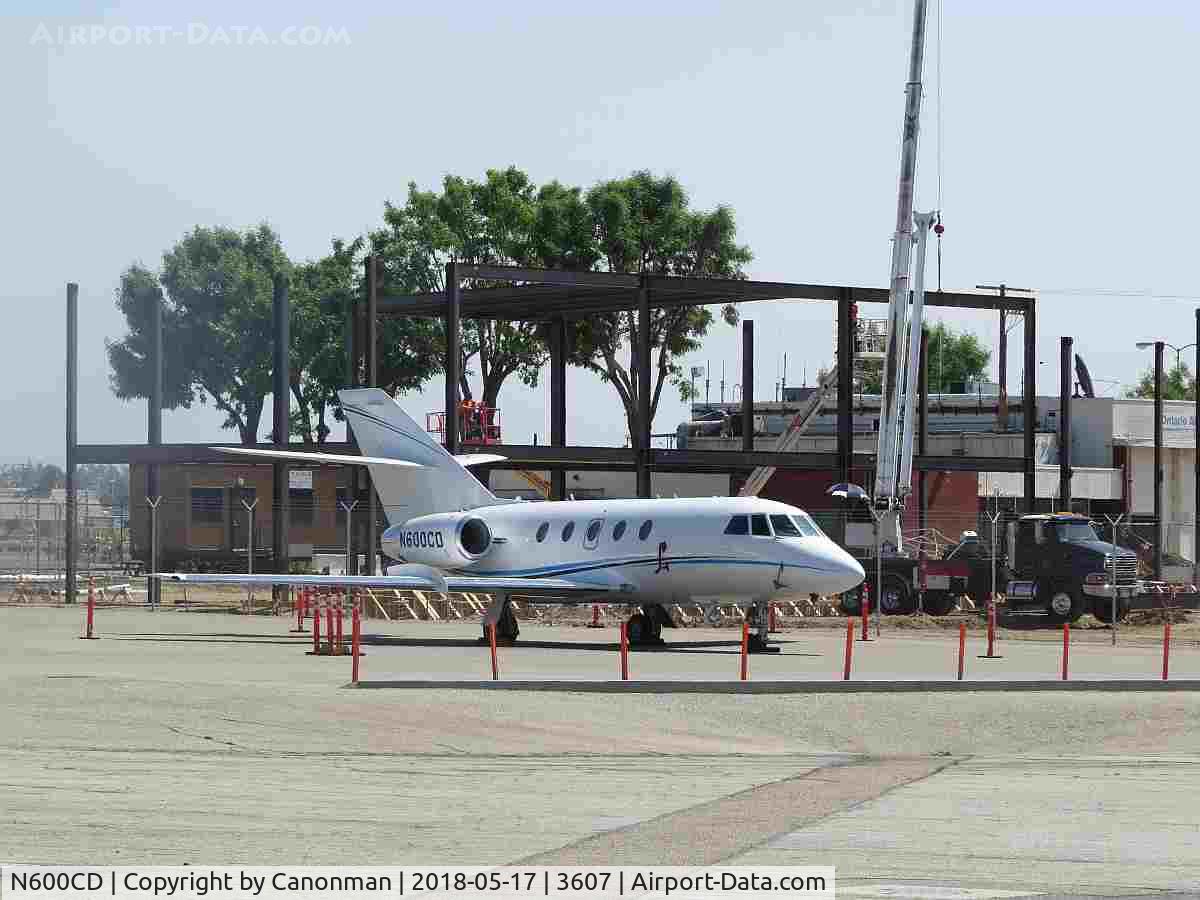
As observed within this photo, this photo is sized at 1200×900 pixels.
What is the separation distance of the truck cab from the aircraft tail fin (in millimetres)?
12478

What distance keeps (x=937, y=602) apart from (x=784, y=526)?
13872mm

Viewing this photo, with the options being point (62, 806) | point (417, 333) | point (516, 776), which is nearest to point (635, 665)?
point (516, 776)

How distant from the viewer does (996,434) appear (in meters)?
70.5

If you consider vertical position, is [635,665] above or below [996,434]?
below

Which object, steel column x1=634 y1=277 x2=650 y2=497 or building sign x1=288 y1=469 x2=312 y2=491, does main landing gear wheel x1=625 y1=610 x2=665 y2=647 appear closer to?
steel column x1=634 y1=277 x2=650 y2=497

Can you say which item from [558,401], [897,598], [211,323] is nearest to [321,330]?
[211,323]

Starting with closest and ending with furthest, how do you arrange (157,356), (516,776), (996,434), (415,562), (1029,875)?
(1029,875) → (516,776) → (415,562) → (157,356) → (996,434)

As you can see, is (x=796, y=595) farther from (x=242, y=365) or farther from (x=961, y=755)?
(x=242, y=365)

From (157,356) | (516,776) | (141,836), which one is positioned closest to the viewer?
(141,836)

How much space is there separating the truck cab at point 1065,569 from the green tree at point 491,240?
33063 mm

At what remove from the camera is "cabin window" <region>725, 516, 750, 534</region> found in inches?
1334

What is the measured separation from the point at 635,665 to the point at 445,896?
1930 centimetres

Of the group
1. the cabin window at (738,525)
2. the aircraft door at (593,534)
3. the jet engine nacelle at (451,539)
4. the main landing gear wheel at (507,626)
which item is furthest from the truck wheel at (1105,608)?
the jet engine nacelle at (451,539)

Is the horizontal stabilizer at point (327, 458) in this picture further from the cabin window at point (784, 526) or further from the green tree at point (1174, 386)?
the green tree at point (1174, 386)
